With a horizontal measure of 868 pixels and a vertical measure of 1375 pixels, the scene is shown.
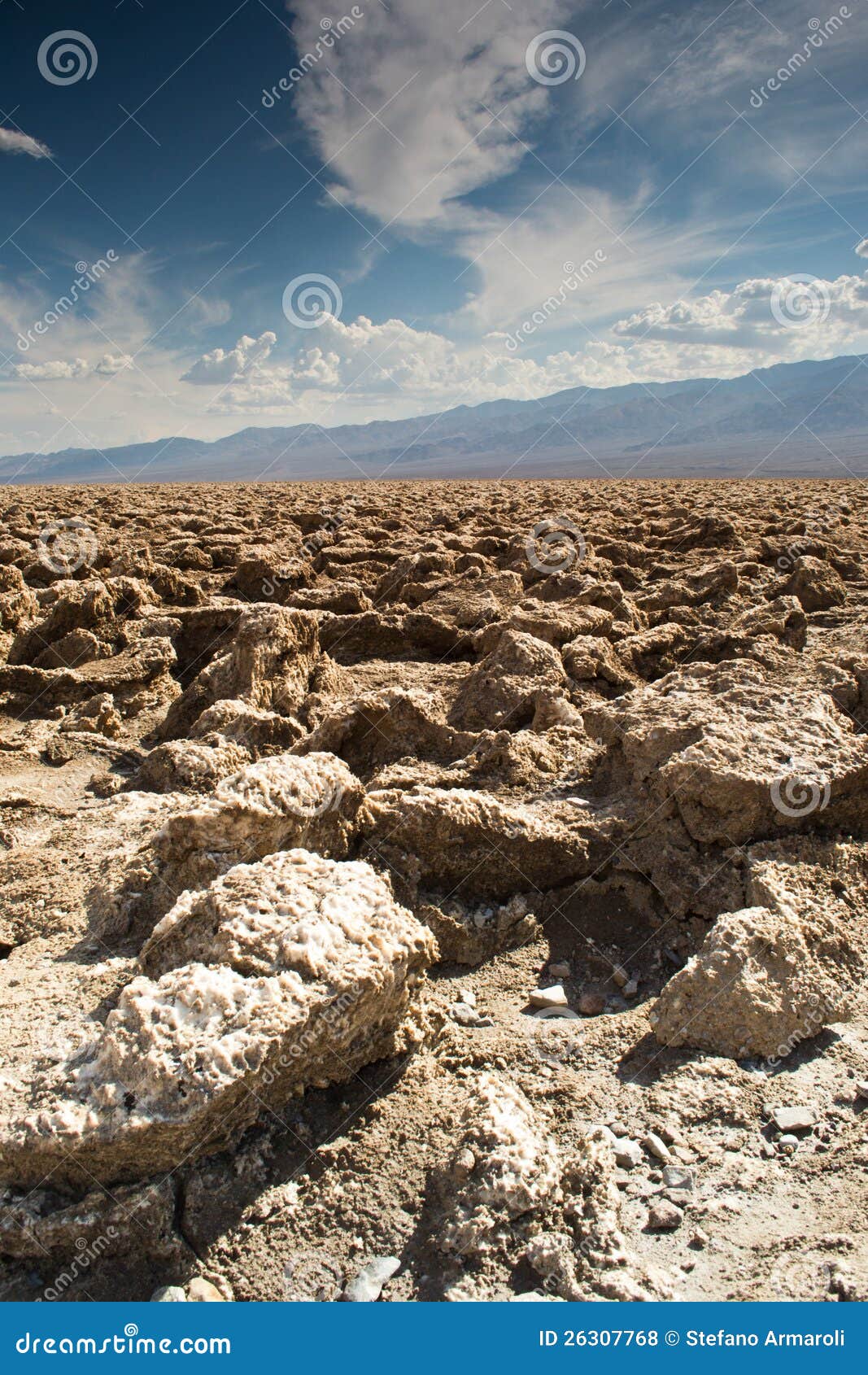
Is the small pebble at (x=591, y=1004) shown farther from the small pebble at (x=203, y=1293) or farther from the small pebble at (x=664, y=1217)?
the small pebble at (x=203, y=1293)

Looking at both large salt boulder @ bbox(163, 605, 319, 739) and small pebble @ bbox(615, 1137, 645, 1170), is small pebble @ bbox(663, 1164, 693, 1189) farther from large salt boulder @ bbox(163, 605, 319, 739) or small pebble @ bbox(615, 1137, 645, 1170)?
large salt boulder @ bbox(163, 605, 319, 739)

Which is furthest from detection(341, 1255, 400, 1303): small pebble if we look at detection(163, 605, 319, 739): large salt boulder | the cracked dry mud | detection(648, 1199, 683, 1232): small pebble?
detection(163, 605, 319, 739): large salt boulder

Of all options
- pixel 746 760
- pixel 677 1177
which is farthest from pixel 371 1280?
pixel 746 760

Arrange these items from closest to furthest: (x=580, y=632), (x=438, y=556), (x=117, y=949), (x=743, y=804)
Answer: (x=117, y=949), (x=743, y=804), (x=580, y=632), (x=438, y=556)

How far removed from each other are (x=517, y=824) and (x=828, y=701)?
138 centimetres

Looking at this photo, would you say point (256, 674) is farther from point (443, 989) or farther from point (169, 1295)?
point (169, 1295)

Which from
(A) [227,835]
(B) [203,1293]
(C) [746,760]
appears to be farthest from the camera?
(C) [746,760]

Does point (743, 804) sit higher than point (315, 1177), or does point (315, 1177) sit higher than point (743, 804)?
point (743, 804)

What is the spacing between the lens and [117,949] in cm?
231

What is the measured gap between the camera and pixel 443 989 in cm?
227

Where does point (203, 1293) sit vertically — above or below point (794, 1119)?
below

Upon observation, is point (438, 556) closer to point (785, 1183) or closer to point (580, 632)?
point (580, 632)
